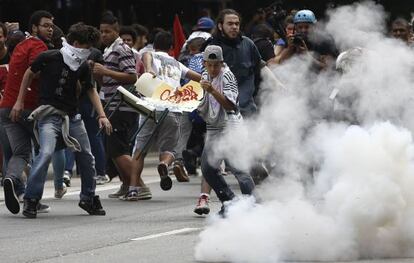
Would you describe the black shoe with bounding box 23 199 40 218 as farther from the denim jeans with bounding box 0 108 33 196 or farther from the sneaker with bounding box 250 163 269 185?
the sneaker with bounding box 250 163 269 185

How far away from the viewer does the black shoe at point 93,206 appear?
12.7 meters

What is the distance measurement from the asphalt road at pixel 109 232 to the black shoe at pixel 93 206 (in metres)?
0.09

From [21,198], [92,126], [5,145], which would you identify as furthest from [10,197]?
[92,126]

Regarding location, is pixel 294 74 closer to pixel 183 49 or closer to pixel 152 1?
pixel 183 49

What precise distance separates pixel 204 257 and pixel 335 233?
3.00ft

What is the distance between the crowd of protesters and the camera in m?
11.9

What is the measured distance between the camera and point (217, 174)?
11758mm

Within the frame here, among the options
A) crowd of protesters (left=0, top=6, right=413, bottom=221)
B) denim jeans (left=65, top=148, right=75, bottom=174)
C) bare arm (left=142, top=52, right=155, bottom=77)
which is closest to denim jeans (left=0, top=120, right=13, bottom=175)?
crowd of protesters (left=0, top=6, right=413, bottom=221)

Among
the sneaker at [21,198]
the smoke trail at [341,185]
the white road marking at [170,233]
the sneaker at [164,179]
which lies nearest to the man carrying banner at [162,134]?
the sneaker at [164,179]

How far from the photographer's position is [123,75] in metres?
14.4

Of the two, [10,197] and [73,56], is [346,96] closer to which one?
[73,56]

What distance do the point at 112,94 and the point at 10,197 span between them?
255 centimetres

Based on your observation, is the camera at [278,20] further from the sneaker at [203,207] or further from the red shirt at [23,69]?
the sneaker at [203,207]

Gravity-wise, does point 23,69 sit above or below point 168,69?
above
